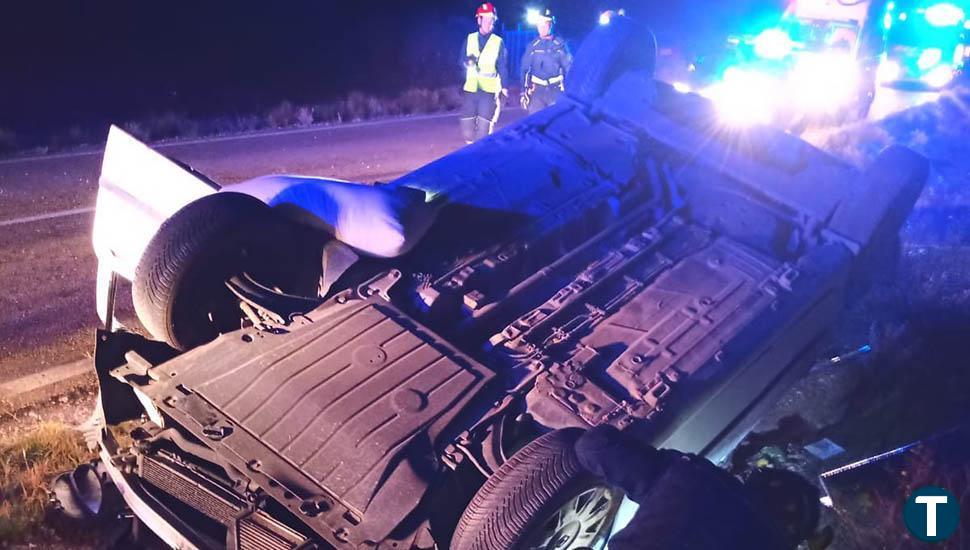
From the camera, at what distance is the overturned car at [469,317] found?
9.05 feet

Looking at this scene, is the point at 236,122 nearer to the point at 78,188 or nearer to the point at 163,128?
the point at 163,128

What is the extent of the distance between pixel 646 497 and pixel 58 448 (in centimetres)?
301

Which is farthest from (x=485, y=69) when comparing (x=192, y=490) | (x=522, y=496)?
(x=522, y=496)

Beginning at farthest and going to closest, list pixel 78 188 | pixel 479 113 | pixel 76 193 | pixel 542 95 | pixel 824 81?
pixel 824 81 < pixel 479 113 < pixel 542 95 < pixel 78 188 < pixel 76 193

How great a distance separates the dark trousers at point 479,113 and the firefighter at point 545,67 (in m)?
0.38

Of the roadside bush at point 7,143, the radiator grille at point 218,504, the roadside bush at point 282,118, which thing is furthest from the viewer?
the roadside bush at point 282,118

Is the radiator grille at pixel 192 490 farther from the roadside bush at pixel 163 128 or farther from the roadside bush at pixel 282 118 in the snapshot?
the roadside bush at pixel 282 118

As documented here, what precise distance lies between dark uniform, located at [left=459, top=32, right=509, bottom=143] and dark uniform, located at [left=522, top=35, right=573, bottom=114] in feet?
0.88

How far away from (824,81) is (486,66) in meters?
4.64

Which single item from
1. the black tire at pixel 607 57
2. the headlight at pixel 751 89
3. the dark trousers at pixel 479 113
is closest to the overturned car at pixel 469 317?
the black tire at pixel 607 57

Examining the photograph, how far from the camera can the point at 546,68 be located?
7.71 metres

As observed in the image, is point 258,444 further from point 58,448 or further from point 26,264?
point 26,264

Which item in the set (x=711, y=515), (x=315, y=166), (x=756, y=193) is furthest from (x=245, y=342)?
(x=315, y=166)

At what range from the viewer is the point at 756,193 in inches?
184
